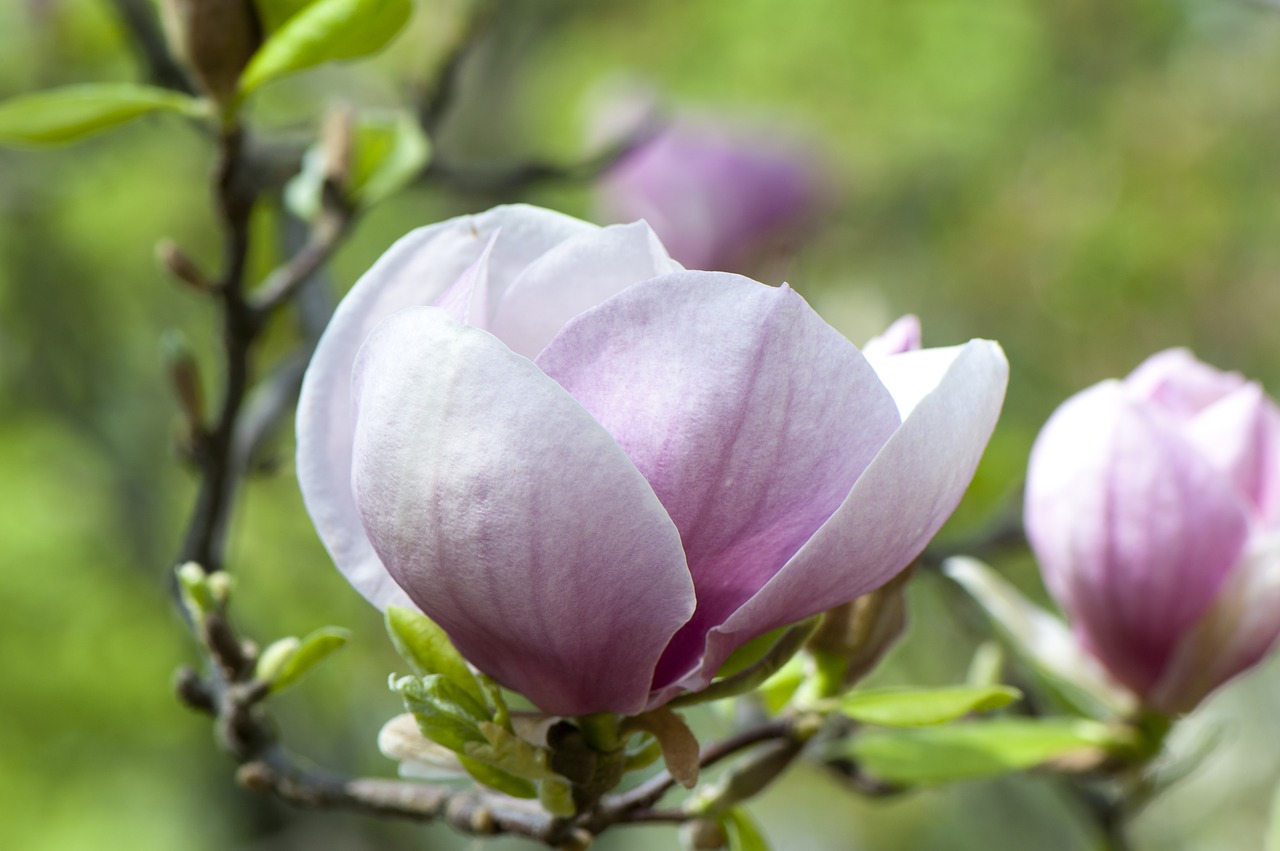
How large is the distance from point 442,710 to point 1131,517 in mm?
413

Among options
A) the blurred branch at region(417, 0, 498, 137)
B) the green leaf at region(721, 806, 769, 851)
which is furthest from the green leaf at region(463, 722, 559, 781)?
the blurred branch at region(417, 0, 498, 137)

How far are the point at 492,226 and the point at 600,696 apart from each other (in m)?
0.19

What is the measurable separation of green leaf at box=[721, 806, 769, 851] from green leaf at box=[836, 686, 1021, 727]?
0.22 feet

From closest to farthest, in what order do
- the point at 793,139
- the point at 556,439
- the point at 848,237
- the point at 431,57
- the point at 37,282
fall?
→ the point at 556,439 < the point at 431,57 < the point at 37,282 < the point at 793,139 < the point at 848,237

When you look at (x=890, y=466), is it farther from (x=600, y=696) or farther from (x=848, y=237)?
(x=848, y=237)

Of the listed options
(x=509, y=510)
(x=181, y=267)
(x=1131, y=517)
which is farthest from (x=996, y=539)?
(x=509, y=510)

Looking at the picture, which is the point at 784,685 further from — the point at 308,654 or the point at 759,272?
the point at 759,272

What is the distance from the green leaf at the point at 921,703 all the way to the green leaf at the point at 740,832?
0.22 ft

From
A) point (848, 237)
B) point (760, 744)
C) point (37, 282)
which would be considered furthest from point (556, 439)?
point (848, 237)

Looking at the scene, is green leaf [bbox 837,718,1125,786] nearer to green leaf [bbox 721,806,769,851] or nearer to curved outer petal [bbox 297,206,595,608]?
green leaf [bbox 721,806,769,851]

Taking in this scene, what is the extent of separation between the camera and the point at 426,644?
0.50 m

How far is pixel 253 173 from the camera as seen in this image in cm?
83

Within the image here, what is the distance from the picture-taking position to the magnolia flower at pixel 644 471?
0.43 meters

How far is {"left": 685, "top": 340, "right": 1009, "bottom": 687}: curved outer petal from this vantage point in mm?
439
